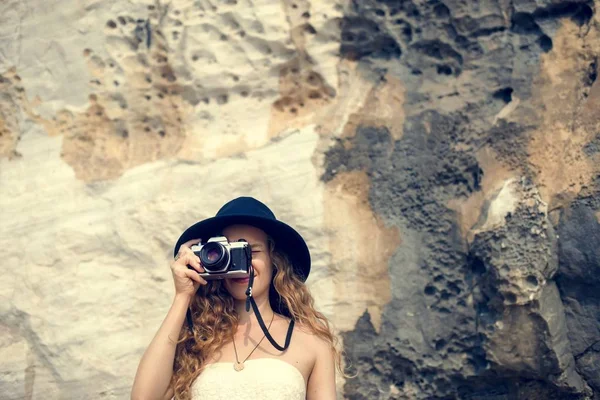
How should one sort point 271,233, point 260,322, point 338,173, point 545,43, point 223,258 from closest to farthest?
point 223,258 → point 260,322 → point 271,233 → point 545,43 → point 338,173

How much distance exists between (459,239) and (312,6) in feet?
4.02

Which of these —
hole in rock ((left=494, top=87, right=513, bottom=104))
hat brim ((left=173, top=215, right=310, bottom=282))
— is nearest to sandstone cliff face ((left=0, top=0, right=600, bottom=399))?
hole in rock ((left=494, top=87, right=513, bottom=104))

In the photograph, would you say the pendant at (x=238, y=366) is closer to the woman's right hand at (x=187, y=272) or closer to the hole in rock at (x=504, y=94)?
the woman's right hand at (x=187, y=272)

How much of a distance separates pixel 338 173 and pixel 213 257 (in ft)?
4.37

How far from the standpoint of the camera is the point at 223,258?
2514mm

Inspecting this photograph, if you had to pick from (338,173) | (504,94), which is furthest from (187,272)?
(504,94)

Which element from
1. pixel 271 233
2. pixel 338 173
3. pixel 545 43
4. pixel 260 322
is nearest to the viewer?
pixel 260 322

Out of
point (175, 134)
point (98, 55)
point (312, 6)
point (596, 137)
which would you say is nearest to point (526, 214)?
point (596, 137)

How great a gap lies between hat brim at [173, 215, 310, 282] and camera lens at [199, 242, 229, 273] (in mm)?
141

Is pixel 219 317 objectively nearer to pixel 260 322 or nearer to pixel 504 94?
pixel 260 322

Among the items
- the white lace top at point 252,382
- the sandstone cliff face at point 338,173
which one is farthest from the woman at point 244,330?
the sandstone cliff face at point 338,173

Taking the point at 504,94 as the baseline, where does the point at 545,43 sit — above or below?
above

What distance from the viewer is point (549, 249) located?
3438 millimetres

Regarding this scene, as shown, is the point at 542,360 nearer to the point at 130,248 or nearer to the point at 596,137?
the point at 596,137
